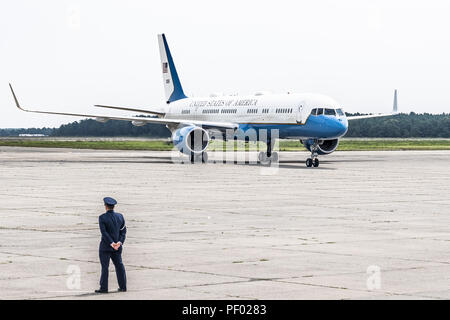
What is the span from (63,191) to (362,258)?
17.2 meters

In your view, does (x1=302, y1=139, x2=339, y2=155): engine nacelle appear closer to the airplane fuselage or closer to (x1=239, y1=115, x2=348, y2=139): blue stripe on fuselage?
the airplane fuselage

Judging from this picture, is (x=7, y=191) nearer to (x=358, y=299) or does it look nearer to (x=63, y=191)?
(x=63, y=191)

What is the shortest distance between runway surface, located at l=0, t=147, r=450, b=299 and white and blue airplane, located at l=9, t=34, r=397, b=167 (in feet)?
43.2

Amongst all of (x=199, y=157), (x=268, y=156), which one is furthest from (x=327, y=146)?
(x=199, y=157)

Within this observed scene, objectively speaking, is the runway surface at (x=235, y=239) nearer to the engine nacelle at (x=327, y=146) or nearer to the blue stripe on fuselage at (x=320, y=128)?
the blue stripe on fuselage at (x=320, y=128)

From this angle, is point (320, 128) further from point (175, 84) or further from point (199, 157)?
point (175, 84)

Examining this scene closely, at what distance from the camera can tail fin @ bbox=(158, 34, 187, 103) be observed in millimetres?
67025

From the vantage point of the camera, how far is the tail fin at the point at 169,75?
6703cm

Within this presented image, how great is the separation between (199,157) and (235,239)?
123ft

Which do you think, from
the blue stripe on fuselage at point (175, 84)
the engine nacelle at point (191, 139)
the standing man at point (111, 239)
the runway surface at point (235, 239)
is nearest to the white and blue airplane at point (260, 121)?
the engine nacelle at point (191, 139)

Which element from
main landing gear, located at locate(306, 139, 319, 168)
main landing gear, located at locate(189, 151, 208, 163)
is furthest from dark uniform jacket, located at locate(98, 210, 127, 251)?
main landing gear, located at locate(189, 151, 208, 163)

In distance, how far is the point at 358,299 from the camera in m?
12.0

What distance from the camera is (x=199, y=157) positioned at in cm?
5572

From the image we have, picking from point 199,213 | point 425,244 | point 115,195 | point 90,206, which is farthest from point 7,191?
point 425,244
